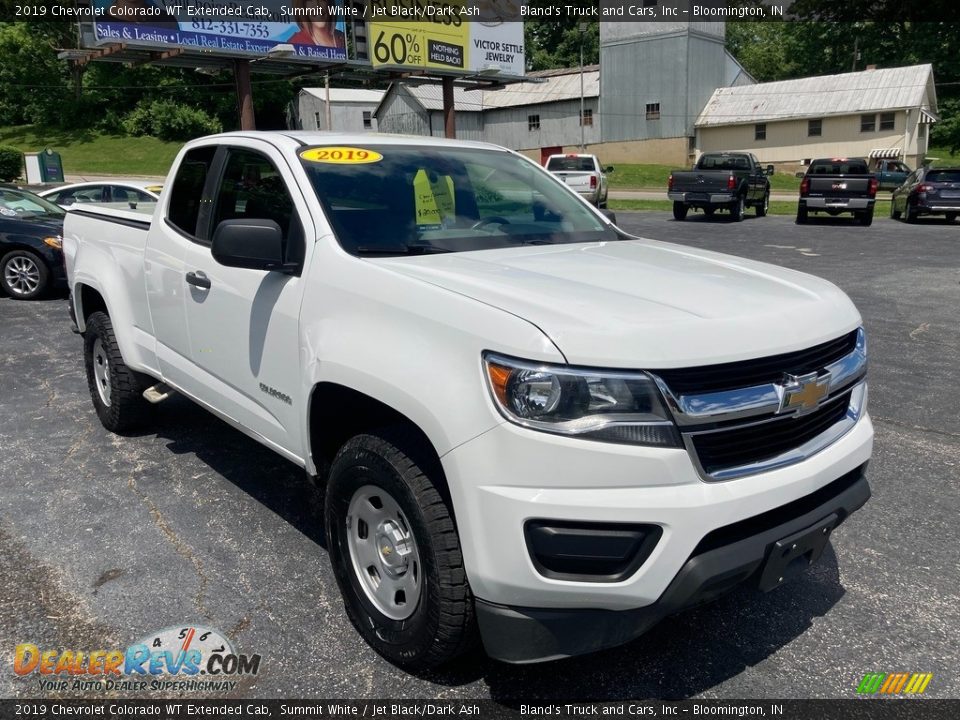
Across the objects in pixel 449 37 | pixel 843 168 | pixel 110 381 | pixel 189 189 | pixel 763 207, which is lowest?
pixel 110 381

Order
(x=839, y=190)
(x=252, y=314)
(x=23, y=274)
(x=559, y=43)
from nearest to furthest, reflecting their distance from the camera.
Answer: (x=252, y=314) → (x=23, y=274) → (x=839, y=190) → (x=559, y=43)

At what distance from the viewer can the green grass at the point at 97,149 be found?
4644 cm

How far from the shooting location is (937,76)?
54.3 metres

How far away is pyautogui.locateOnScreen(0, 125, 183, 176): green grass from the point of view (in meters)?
46.4

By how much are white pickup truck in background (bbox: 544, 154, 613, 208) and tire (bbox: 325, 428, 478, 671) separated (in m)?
20.3

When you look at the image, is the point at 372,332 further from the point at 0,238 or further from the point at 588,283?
the point at 0,238

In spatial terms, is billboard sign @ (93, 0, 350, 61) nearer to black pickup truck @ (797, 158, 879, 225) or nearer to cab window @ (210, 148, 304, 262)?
black pickup truck @ (797, 158, 879, 225)

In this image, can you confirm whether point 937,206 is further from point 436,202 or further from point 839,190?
point 436,202

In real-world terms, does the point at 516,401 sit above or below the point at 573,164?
below

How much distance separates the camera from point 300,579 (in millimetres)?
3438

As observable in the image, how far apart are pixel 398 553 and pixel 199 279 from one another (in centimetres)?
187

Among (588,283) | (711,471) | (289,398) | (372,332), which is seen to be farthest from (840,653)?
(289,398)

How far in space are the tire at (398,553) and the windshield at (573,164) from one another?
74.7 feet

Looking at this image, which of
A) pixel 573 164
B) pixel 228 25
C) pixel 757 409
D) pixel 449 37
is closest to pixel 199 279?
pixel 757 409
